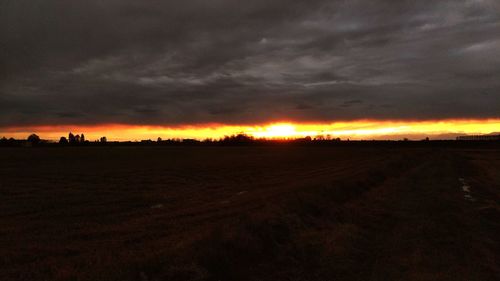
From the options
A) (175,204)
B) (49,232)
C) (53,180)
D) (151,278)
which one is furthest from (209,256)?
(53,180)

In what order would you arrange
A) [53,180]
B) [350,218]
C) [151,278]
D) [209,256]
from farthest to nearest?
[53,180]
[350,218]
[209,256]
[151,278]

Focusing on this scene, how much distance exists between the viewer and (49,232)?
553 inches

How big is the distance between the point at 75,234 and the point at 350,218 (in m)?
9.97

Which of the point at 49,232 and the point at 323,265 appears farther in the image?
the point at 49,232

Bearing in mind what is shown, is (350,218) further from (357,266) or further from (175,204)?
(175,204)

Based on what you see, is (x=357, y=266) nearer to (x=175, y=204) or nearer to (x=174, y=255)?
(x=174, y=255)

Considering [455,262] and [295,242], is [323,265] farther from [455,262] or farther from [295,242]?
A: [455,262]

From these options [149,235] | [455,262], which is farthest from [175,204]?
[455,262]

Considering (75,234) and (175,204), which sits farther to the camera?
(175,204)

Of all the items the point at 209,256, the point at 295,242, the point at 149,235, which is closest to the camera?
the point at 209,256

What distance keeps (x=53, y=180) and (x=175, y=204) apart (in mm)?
15101

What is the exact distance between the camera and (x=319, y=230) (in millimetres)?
14039

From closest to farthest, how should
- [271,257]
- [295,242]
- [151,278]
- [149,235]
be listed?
1. [151,278]
2. [271,257]
3. [295,242]
4. [149,235]

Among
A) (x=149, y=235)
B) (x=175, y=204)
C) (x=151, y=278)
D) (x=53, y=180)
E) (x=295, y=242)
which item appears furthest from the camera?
(x=53, y=180)
